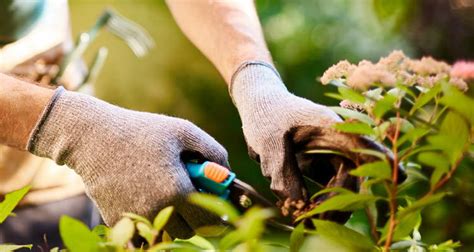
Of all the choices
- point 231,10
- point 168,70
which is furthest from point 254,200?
point 168,70

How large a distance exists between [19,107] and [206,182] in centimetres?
26

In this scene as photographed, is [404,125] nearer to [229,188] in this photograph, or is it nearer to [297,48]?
[229,188]

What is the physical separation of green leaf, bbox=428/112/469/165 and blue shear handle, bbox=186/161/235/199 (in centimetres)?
27

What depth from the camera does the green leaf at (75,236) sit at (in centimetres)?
49

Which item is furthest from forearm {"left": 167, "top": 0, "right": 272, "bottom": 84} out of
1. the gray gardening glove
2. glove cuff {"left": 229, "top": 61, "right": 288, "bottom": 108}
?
the gray gardening glove

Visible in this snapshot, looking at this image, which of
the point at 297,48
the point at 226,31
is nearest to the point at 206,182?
the point at 226,31

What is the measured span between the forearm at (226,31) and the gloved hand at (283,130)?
10 centimetres

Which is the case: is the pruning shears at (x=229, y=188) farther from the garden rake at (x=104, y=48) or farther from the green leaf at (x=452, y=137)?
the garden rake at (x=104, y=48)

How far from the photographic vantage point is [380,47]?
170cm

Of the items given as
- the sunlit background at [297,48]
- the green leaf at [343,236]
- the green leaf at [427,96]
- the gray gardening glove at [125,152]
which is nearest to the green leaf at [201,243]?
the gray gardening glove at [125,152]

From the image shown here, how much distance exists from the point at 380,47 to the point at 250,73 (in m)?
0.86

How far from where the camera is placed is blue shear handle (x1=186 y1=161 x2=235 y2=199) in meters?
0.74

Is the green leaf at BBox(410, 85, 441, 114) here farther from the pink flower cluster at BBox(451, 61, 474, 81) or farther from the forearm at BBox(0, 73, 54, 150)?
the forearm at BBox(0, 73, 54, 150)

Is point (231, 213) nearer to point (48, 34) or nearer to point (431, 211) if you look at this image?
point (48, 34)
